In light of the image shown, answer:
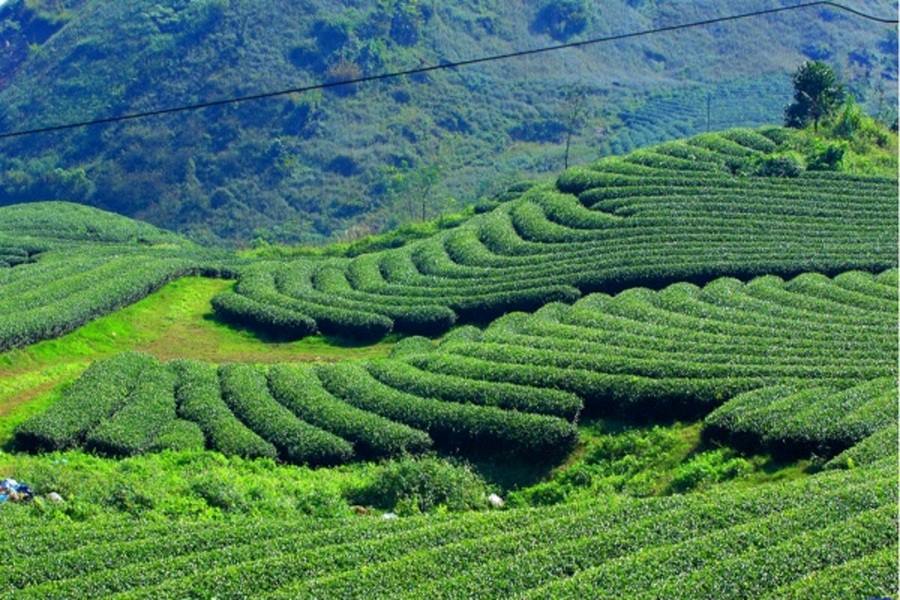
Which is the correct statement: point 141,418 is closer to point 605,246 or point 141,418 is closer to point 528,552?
point 528,552

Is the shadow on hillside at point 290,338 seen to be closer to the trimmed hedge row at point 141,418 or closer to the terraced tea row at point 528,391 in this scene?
the terraced tea row at point 528,391

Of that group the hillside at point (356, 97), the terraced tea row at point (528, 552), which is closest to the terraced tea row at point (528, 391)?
the terraced tea row at point (528, 552)

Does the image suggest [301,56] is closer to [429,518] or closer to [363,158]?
[363,158]

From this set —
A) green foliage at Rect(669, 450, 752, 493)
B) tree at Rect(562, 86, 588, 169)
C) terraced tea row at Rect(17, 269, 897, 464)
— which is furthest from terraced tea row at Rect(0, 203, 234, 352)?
tree at Rect(562, 86, 588, 169)

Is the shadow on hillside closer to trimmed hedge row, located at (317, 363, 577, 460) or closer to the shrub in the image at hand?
trimmed hedge row, located at (317, 363, 577, 460)

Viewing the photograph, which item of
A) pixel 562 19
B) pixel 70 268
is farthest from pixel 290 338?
pixel 562 19

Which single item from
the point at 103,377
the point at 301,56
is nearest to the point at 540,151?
the point at 301,56
